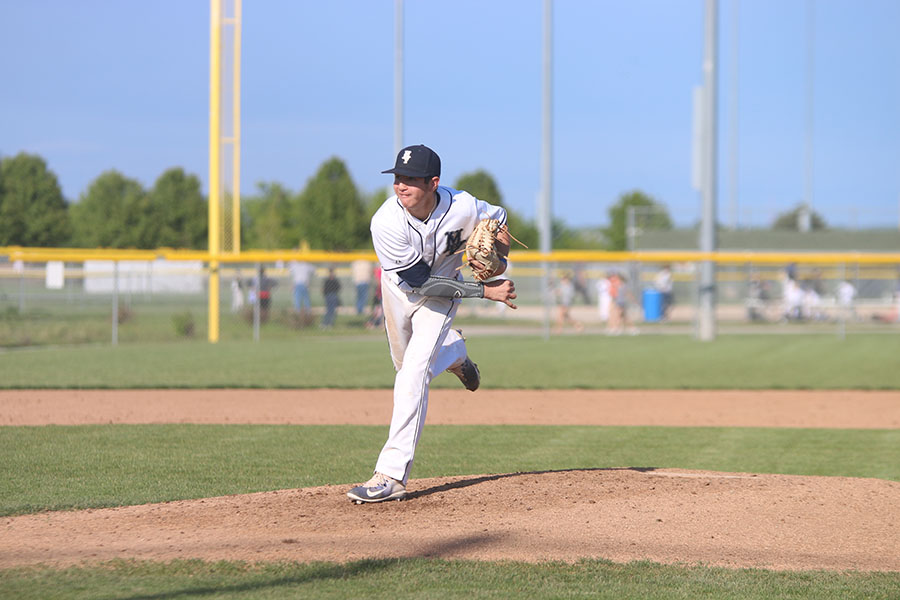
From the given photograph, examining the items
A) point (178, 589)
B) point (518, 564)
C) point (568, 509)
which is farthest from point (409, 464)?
point (178, 589)

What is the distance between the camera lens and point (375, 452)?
308 inches

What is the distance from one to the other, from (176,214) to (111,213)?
12.1 feet

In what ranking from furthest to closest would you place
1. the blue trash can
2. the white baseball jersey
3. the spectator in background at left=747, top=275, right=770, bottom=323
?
the spectator in background at left=747, top=275, right=770, bottom=323
the blue trash can
the white baseball jersey

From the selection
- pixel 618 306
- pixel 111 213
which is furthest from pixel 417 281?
pixel 111 213

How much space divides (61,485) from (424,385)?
2.33m

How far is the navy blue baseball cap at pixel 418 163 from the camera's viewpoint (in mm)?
5227

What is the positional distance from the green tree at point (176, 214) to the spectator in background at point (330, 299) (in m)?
20.0

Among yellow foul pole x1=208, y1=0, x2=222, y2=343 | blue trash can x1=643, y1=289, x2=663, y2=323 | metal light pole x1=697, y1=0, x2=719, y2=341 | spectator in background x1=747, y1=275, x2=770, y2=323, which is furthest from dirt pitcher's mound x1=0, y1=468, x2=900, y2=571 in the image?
spectator in background x1=747, y1=275, x2=770, y2=323

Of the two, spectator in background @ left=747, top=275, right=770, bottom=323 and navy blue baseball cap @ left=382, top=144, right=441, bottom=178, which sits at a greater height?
navy blue baseball cap @ left=382, top=144, right=441, bottom=178

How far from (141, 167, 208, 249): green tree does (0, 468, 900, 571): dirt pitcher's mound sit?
36286mm

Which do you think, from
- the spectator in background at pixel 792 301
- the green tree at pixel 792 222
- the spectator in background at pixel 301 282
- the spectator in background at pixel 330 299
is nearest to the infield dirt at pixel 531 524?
the spectator in background at pixel 330 299

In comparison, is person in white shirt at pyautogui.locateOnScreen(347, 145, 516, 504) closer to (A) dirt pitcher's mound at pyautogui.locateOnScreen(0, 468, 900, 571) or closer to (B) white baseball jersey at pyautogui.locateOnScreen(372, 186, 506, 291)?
(B) white baseball jersey at pyautogui.locateOnScreen(372, 186, 506, 291)

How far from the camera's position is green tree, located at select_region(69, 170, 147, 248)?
38125 mm

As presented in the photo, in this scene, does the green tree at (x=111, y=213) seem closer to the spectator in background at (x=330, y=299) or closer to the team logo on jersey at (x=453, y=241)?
the spectator in background at (x=330, y=299)
